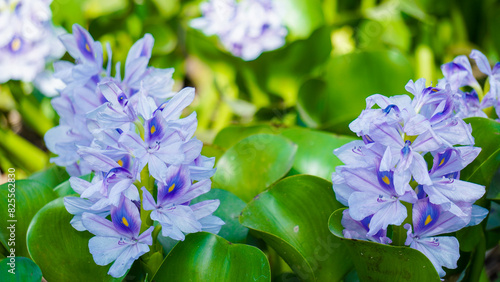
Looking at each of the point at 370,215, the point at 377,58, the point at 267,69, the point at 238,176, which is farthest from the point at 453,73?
the point at 267,69

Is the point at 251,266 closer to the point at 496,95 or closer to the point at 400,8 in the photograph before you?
the point at 496,95

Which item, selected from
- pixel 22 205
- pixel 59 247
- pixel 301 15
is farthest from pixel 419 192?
pixel 301 15

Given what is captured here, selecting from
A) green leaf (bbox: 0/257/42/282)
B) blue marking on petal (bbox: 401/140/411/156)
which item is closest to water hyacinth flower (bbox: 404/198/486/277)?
blue marking on petal (bbox: 401/140/411/156)

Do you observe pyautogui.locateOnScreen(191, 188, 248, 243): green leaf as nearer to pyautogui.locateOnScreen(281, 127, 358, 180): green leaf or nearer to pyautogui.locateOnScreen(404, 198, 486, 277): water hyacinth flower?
pyautogui.locateOnScreen(281, 127, 358, 180): green leaf

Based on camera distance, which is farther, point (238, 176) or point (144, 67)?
point (238, 176)

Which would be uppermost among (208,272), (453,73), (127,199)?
(453,73)

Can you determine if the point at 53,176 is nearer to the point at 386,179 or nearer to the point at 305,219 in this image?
the point at 305,219

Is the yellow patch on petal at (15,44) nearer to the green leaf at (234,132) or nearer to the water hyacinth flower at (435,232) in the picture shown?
the green leaf at (234,132)

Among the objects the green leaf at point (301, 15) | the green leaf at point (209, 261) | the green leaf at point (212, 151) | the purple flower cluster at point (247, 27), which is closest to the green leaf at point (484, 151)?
the green leaf at point (209, 261)
